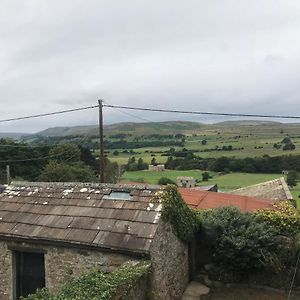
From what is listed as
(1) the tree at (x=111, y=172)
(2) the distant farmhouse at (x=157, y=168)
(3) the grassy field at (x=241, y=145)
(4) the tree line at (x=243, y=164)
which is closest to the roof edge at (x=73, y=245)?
(1) the tree at (x=111, y=172)

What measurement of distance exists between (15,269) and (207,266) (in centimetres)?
653

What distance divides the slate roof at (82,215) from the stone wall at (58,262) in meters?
0.29

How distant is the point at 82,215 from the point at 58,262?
5.00ft

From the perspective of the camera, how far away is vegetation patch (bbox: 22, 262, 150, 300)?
7109 mm

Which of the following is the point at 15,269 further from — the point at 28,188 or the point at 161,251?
the point at 161,251

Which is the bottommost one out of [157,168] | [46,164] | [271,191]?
[157,168]

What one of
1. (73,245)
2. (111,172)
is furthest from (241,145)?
(73,245)

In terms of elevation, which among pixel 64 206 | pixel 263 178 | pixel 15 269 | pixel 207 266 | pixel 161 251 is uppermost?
pixel 64 206

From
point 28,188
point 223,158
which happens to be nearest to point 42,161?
point 223,158

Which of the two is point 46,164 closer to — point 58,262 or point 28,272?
point 28,272

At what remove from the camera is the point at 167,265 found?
10.4m

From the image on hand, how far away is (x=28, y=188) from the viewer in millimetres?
13109

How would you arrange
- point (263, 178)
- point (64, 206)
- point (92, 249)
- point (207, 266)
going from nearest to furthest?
point (92, 249)
point (64, 206)
point (207, 266)
point (263, 178)

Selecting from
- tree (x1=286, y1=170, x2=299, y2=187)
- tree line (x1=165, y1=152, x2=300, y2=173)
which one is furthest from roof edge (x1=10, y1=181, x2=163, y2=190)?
tree line (x1=165, y1=152, x2=300, y2=173)
